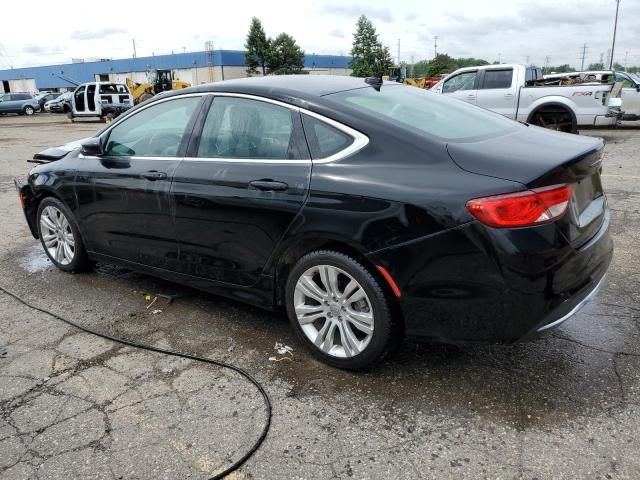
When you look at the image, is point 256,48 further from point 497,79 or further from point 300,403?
point 300,403

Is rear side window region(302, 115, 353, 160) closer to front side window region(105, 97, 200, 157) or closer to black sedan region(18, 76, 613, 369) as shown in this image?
black sedan region(18, 76, 613, 369)

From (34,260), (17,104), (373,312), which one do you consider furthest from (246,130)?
(17,104)

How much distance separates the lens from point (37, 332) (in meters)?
3.76

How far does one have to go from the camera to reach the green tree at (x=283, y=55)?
216ft

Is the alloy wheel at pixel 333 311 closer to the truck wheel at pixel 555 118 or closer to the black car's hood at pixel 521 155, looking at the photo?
the black car's hood at pixel 521 155

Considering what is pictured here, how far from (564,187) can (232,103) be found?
6.78 feet

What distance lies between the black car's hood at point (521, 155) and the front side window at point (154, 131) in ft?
6.30

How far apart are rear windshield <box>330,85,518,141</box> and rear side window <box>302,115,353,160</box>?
0.21 metres

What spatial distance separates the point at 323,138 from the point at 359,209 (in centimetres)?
53

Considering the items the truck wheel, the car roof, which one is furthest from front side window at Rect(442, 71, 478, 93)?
the car roof

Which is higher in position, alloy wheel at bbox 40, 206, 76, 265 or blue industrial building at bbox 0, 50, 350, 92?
blue industrial building at bbox 0, 50, 350, 92

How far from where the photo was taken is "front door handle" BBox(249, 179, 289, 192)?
3101 millimetres

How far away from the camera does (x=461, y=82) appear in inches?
559

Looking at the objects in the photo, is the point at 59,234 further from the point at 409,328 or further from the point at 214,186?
the point at 409,328
